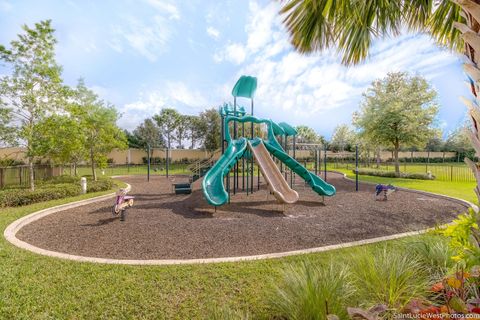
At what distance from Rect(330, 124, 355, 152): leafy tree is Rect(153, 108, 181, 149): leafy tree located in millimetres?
38033

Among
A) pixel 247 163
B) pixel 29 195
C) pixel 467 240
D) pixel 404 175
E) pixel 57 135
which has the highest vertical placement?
pixel 57 135

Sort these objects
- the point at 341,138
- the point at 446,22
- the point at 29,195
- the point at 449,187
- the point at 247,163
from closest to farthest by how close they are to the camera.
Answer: the point at 446,22 → the point at 29,195 → the point at 247,163 → the point at 449,187 → the point at 341,138

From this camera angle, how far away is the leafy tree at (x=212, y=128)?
34688 mm

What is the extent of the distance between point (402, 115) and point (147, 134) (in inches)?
1749

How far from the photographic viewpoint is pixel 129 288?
3379 millimetres

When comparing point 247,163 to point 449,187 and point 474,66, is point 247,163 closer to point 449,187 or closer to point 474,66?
point 474,66

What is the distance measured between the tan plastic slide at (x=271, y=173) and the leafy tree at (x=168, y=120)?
43268 mm

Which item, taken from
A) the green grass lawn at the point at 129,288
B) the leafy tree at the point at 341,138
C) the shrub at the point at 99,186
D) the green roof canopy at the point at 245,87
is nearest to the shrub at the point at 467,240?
the green grass lawn at the point at 129,288

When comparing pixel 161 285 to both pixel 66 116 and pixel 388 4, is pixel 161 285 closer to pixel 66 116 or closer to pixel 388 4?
pixel 388 4

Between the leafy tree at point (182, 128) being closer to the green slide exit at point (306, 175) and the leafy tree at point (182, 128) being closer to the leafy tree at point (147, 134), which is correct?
the leafy tree at point (147, 134)

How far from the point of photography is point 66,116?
11.6 meters

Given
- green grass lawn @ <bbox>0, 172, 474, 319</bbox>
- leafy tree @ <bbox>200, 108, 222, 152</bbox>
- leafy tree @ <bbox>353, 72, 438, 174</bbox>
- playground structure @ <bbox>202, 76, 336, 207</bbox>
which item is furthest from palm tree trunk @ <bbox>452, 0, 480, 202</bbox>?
leafy tree @ <bbox>200, 108, 222, 152</bbox>

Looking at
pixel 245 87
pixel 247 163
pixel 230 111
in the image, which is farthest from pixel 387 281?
pixel 245 87

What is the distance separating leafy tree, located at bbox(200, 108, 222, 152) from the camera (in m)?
34.7
